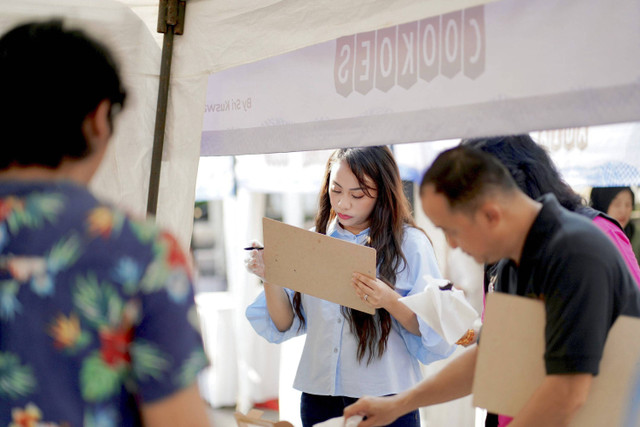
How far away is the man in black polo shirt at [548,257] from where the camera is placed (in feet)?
3.21

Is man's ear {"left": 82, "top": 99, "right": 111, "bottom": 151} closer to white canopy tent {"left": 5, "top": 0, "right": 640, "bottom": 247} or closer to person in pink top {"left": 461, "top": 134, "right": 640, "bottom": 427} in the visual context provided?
white canopy tent {"left": 5, "top": 0, "right": 640, "bottom": 247}

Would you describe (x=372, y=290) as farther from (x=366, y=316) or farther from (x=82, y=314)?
(x=82, y=314)

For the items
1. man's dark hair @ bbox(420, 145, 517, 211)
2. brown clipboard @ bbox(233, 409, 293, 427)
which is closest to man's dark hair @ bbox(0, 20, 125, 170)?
man's dark hair @ bbox(420, 145, 517, 211)

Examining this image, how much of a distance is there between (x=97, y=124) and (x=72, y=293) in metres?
0.23

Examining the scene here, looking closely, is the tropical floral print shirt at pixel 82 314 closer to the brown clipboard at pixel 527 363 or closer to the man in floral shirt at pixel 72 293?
the man in floral shirt at pixel 72 293

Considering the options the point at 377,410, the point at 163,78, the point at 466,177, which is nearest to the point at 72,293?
the point at 466,177

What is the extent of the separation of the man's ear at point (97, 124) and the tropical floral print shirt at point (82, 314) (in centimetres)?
10

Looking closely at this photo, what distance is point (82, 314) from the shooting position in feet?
2.44

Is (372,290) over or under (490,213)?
under

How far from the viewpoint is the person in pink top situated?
142 centimetres

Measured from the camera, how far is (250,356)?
15.8ft

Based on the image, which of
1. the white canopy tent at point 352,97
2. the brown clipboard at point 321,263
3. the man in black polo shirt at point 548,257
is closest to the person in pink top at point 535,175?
the white canopy tent at point 352,97

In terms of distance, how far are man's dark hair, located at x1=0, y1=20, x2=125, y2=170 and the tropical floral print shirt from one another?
0.22 feet

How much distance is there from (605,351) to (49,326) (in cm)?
88
